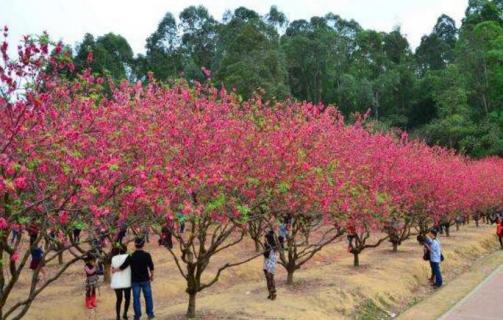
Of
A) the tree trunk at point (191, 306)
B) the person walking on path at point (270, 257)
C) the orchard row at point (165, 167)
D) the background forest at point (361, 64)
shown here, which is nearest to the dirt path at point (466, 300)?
the orchard row at point (165, 167)

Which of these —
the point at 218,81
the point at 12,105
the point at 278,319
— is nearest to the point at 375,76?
the point at 218,81

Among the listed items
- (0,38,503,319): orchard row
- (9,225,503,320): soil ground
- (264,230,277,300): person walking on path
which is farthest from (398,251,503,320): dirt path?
(264,230,277,300): person walking on path

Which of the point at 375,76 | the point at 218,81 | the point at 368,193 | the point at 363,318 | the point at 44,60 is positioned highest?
the point at 375,76

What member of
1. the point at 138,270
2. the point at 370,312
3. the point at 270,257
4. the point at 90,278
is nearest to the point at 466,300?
the point at 370,312

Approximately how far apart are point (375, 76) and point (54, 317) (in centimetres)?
7235

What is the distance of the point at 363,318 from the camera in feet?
47.6

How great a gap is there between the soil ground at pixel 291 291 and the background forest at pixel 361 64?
2892 centimetres

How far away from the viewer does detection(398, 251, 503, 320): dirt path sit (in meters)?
14.1

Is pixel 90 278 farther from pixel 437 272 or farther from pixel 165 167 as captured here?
pixel 437 272

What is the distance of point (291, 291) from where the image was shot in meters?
16.1

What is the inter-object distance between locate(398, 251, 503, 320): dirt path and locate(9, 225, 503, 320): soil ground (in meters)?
0.26

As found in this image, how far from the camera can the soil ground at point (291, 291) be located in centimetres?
1410

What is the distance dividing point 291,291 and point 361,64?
6860 cm

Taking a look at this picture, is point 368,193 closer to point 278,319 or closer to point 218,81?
point 278,319
